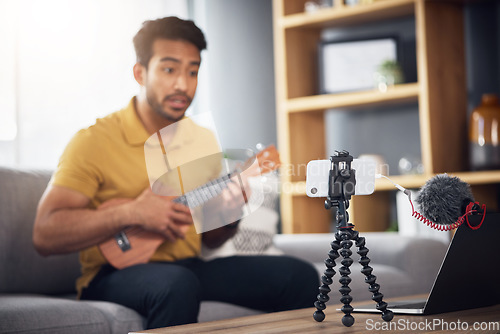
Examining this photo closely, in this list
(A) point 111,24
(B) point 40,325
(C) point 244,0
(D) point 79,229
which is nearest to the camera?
(B) point 40,325

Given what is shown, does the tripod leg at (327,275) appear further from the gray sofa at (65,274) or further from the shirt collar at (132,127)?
the shirt collar at (132,127)

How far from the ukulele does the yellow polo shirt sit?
0.13ft

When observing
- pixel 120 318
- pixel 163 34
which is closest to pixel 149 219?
pixel 120 318

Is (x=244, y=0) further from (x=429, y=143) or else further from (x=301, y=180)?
(x=429, y=143)

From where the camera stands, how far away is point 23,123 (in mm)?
2922

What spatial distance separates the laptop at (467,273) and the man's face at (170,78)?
94cm

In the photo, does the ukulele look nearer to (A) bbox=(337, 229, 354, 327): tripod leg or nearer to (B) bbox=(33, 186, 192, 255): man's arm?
(B) bbox=(33, 186, 192, 255): man's arm

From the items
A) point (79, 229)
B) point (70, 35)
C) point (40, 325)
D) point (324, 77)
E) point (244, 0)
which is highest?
point (244, 0)

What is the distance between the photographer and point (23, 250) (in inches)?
76.2

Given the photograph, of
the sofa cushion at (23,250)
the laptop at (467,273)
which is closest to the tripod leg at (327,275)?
→ the laptop at (467,273)

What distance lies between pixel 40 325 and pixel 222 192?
57 cm

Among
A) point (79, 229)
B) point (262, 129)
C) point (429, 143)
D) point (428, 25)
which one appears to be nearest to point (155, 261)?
point (79, 229)

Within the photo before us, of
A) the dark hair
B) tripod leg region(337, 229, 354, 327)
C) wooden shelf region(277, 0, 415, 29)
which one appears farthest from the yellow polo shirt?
wooden shelf region(277, 0, 415, 29)

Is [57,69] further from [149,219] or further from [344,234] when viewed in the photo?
[344,234]
